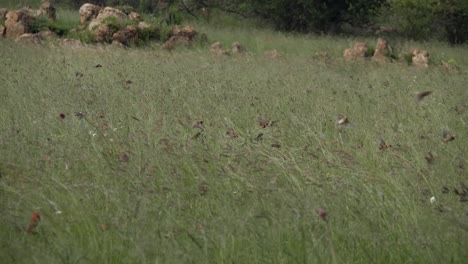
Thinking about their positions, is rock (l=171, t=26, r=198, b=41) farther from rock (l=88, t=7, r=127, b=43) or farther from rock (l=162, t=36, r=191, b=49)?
rock (l=88, t=7, r=127, b=43)

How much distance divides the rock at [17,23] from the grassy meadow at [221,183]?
11.1 meters

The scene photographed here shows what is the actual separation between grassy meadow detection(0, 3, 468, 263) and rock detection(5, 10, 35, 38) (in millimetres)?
11056

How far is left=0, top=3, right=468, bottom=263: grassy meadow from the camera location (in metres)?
3.20

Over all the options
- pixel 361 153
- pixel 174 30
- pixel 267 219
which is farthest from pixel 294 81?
pixel 174 30

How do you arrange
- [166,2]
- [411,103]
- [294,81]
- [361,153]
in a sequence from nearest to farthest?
[361,153]
[411,103]
[294,81]
[166,2]

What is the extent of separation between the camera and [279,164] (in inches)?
152

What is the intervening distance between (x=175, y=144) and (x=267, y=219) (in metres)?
1.31

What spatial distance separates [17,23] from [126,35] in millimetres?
2918

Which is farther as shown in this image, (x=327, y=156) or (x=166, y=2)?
(x=166, y=2)

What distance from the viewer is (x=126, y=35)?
16469 mm

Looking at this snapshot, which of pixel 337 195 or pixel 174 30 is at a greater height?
pixel 337 195

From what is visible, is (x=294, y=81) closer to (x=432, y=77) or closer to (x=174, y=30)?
(x=432, y=77)

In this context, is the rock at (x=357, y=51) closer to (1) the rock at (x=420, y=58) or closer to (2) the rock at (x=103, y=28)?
(1) the rock at (x=420, y=58)

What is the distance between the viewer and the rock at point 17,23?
17.2 m
